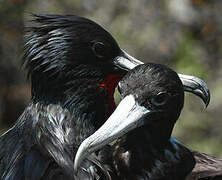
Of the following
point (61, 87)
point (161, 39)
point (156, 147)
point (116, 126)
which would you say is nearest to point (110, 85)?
point (61, 87)

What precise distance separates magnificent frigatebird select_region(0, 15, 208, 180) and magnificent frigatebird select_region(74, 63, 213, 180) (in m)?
0.22

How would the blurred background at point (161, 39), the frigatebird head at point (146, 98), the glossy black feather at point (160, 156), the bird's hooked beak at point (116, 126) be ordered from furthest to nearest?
the blurred background at point (161, 39) → the glossy black feather at point (160, 156) → the frigatebird head at point (146, 98) → the bird's hooked beak at point (116, 126)

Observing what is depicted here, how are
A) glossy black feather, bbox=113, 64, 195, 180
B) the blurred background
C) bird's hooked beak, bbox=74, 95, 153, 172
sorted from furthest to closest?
the blurred background → glossy black feather, bbox=113, 64, 195, 180 → bird's hooked beak, bbox=74, 95, 153, 172

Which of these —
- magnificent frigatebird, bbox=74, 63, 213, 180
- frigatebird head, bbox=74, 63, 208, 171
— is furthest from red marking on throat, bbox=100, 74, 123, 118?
frigatebird head, bbox=74, 63, 208, 171

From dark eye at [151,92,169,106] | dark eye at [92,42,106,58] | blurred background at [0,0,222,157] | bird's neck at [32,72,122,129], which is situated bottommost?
blurred background at [0,0,222,157]

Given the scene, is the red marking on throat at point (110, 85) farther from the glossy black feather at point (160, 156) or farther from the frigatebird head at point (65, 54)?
the glossy black feather at point (160, 156)

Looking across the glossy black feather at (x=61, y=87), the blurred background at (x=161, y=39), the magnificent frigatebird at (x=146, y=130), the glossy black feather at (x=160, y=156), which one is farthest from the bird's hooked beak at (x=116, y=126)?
the blurred background at (x=161, y=39)

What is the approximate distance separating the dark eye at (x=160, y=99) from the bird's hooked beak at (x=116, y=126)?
0.15 feet

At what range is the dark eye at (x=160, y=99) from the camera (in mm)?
2477

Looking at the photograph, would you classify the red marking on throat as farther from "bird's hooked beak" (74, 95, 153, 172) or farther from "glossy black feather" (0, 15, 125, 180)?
"bird's hooked beak" (74, 95, 153, 172)

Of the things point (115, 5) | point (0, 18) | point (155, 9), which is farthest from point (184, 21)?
point (0, 18)

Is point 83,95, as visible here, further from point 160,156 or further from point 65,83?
point 160,156

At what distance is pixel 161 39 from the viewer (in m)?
6.39

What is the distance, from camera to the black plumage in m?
2.74
